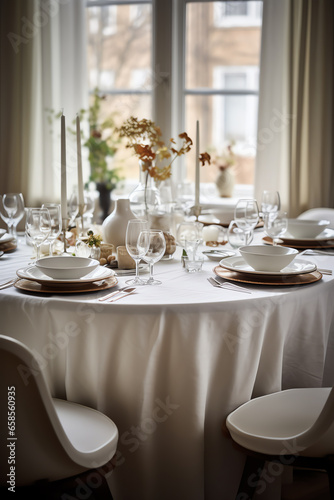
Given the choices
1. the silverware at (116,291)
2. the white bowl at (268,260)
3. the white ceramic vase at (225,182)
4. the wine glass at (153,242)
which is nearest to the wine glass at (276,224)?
the white bowl at (268,260)

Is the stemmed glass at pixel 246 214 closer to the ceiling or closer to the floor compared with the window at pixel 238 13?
closer to the floor

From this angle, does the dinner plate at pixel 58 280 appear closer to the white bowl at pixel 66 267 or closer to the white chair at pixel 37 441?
the white bowl at pixel 66 267

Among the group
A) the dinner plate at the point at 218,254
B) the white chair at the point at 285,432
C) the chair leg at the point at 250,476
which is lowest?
the chair leg at the point at 250,476

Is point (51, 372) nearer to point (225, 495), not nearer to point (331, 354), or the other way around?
point (225, 495)

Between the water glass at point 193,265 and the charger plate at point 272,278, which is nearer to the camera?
the charger plate at point 272,278

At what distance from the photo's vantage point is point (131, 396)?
1.55m

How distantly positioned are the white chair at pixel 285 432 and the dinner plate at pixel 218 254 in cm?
61

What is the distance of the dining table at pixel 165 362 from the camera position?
1.51 meters

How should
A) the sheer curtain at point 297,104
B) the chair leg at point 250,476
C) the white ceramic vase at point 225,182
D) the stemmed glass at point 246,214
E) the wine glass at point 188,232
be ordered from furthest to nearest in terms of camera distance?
1. the white ceramic vase at point 225,182
2. the sheer curtain at point 297,104
3. the stemmed glass at point 246,214
4. the wine glass at point 188,232
5. the chair leg at point 250,476

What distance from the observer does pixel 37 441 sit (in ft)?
4.13

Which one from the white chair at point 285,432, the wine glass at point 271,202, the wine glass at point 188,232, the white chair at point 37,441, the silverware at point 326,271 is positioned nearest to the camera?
the white chair at point 37,441

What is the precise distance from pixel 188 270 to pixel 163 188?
0.83 metres

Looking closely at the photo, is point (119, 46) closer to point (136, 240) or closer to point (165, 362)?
point (136, 240)

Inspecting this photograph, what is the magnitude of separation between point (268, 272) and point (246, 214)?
1.57ft
